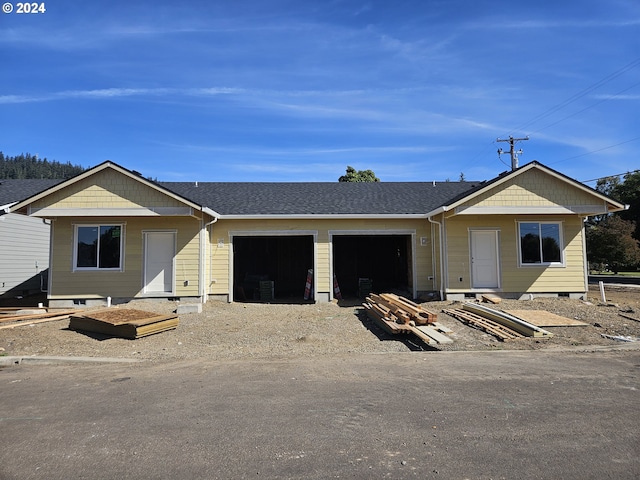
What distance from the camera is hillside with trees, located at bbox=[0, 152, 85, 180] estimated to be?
110188 millimetres

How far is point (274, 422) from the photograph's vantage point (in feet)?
13.9

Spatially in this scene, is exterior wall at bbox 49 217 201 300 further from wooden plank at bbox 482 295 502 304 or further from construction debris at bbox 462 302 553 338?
wooden plank at bbox 482 295 502 304

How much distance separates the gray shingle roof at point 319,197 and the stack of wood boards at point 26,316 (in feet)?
17.3

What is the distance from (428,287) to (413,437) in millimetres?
10930

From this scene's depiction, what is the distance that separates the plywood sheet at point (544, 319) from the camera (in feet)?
31.1

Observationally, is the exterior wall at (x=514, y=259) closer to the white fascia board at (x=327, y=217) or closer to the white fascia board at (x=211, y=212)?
the white fascia board at (x=327, y=217)

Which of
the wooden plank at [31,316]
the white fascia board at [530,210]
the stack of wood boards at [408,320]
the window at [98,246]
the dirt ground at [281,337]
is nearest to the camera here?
the dirt ground at [281,337]

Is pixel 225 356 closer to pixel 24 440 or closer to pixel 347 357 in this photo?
pixel 347 357

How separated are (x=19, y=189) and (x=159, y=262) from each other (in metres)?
9.98

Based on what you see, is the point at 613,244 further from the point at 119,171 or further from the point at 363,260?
the point at 119,171

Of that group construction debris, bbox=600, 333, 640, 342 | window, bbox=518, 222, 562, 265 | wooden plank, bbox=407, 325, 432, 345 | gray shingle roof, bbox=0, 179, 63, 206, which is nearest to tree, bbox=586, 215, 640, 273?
window, bbox=518, 222, 562, 265

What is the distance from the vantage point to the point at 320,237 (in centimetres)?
1439

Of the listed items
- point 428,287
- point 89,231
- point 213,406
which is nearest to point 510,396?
point 213,406

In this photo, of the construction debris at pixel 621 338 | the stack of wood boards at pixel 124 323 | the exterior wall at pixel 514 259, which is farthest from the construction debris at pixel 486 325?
the stack of wood boards at pixel 124 323
